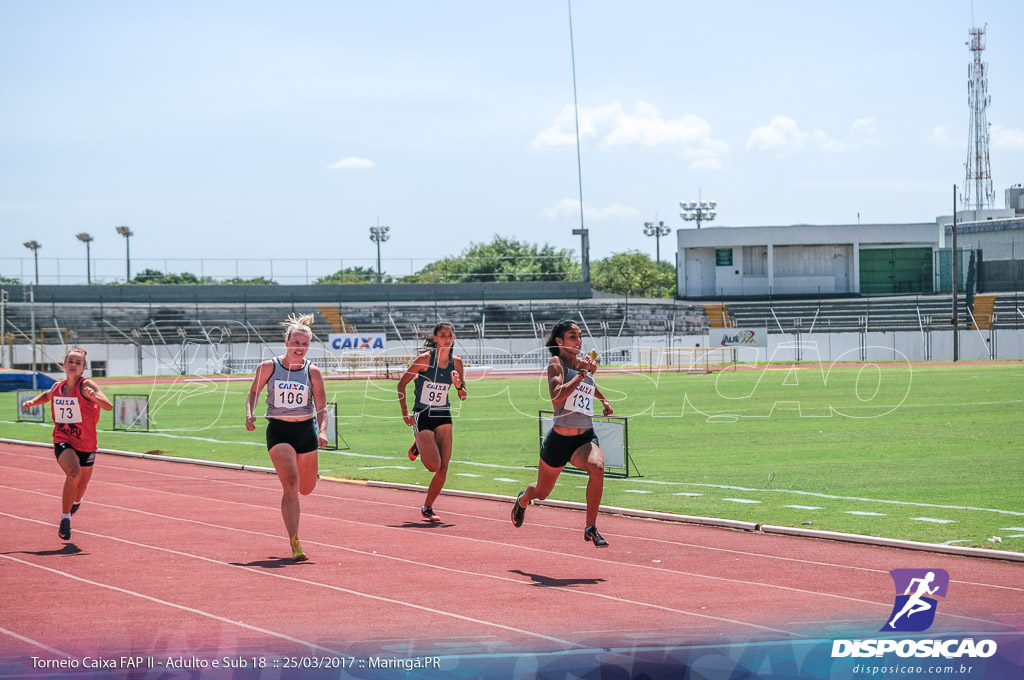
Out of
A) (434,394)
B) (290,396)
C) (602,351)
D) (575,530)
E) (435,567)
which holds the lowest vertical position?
(575,530)

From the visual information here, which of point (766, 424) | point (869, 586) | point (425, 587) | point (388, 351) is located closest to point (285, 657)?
point (425, 587)

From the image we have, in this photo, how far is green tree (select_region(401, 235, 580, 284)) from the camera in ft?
352

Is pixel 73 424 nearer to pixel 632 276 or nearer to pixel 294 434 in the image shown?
pixel 294 434

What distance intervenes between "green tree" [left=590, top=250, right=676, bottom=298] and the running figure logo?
125m

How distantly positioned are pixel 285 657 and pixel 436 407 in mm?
6150

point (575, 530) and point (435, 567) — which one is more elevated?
point (435, 567)

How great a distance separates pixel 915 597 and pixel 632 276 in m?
134

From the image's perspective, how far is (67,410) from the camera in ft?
36.3

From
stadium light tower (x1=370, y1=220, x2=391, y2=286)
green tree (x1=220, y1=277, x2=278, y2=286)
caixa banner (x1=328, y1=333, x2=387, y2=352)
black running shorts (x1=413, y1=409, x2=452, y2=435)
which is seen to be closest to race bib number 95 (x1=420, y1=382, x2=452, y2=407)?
black running shorts (x1=413, y1=409, x2=452, y2=435)

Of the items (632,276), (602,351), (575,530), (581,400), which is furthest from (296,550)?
(632,276)

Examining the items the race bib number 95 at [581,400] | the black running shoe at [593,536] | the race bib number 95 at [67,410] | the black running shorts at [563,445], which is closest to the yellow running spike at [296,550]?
the black running shorts at [563,445]

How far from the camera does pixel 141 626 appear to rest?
7.39 metres

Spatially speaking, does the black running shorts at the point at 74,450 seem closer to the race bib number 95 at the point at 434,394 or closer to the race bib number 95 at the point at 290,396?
the race bib number 95 at the point at 290,396

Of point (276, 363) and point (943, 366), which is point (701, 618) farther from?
point (943, 366)
